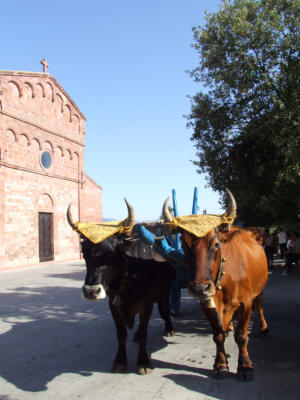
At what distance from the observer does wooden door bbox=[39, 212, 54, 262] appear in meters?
20.9

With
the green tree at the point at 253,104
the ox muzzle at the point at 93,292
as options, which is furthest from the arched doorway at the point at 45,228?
the ox muzzle at the point at 93,292

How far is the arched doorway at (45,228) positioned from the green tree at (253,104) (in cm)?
1398

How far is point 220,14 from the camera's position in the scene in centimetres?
885

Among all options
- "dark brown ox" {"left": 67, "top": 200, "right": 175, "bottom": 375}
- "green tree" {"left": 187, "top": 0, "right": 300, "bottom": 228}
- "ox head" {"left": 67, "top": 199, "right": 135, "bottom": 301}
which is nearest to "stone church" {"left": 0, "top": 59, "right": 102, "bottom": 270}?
"green tree" {"left": 187, "top": 0, "right": 300, "bottom": 228}

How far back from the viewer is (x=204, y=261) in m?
3.88

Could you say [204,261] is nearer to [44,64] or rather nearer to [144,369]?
[144,369]

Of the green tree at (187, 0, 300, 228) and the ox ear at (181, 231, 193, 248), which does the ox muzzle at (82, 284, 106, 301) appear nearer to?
the ox ear at (181, 231, 193, 248)

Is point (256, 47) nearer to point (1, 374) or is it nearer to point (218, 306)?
point (218, 306)

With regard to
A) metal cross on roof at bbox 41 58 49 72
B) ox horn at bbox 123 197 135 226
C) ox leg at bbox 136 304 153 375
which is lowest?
ox leg at bbox 136 304 153 375

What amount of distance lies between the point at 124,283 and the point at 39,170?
58.2 ft

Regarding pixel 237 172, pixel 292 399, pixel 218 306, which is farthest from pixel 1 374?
pixel 237 172

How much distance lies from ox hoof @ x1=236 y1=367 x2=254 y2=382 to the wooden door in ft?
59.3

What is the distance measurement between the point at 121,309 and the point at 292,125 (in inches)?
218

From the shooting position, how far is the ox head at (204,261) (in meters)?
3.74
